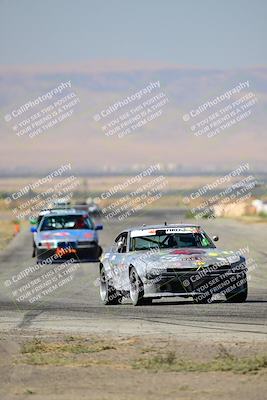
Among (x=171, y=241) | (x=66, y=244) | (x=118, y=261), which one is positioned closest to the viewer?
(x=118, y=261)

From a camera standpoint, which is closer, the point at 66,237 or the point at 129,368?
the point at 129,368

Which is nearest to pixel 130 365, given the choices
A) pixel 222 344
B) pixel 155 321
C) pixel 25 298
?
pixel 222 344

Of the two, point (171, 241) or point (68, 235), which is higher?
point (171, 241)

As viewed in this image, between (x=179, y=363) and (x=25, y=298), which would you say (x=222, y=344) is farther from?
(x=25, y=298)

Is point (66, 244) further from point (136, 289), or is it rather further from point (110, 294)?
point (136, 289)

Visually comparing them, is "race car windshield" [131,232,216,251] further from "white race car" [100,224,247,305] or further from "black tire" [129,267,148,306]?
"black tire" [129,267,148,306]

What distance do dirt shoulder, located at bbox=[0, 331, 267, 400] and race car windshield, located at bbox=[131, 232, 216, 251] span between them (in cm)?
534

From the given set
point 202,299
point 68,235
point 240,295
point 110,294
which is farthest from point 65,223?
point 240,295

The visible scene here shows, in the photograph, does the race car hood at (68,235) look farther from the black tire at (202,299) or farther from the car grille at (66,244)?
the black tire at (202,299)

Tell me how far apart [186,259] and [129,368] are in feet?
22.3

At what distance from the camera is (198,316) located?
641 inches

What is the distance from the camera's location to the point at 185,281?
1795cm

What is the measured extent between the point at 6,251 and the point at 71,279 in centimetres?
1762

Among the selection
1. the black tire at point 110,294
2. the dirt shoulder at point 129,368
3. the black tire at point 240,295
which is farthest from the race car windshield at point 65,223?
the dirt shoulder at point 129,368
